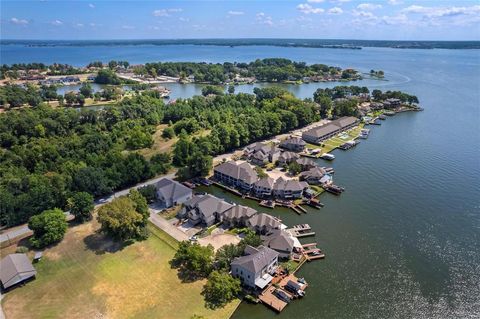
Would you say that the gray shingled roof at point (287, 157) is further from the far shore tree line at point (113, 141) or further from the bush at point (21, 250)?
the bush at point (21, 250)

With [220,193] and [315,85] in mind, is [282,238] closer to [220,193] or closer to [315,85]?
[220,193]

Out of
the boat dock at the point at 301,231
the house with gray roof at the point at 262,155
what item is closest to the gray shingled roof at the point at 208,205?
the boat dock at the point at 301,231

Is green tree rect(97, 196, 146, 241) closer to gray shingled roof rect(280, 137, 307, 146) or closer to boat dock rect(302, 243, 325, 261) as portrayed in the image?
boat dock rect(302, 243, 325, 261)

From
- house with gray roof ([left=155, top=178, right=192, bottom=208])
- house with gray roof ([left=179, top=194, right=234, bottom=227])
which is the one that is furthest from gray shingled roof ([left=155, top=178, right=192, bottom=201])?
house with gray roof ([left=179, top=194, right=234, bottom=227])

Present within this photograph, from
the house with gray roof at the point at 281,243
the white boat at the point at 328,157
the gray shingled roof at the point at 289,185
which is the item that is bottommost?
the house with gray roof at the point at 281,243

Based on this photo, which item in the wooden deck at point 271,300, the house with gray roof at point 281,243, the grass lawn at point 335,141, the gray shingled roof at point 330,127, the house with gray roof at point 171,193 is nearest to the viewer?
the wooden deck at point 271,300

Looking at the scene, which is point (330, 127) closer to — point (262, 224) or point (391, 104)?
point (391, 104)

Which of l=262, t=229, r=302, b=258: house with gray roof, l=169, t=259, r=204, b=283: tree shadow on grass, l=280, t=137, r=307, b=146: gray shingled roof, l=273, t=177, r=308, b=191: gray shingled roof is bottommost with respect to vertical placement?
l=169, t=259, r=204, b=283: tree shadow on grass
